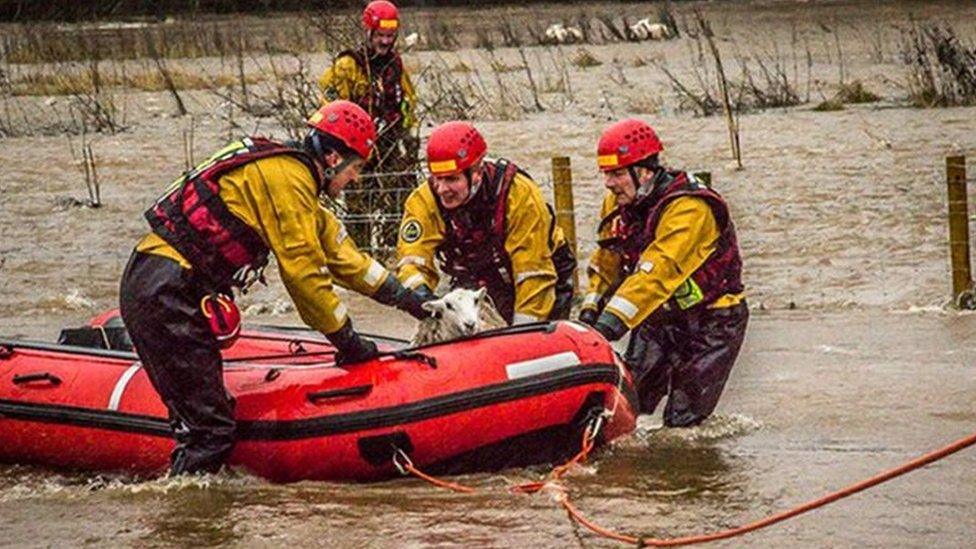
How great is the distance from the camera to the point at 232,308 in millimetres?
7855

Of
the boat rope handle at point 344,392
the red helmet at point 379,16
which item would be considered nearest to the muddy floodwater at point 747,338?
the boat rope handle at point 344,392

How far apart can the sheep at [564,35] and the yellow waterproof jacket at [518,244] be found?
915 inches

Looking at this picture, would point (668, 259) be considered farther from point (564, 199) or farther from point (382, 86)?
point (382, 86)

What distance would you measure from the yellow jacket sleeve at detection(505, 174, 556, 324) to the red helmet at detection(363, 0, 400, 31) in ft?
14.0

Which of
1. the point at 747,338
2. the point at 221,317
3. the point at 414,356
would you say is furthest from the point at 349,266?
the point at 747,338

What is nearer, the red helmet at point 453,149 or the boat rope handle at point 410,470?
the boat rope handle at point 410,470

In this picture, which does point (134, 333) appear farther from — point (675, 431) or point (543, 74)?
point (543, 74)

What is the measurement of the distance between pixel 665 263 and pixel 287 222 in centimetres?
154

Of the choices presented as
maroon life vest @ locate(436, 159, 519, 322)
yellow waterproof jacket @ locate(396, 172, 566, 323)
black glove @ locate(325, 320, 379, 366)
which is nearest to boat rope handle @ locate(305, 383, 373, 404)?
black glove @ locate(325, 320, 379, 366)

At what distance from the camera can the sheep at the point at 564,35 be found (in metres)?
32.6

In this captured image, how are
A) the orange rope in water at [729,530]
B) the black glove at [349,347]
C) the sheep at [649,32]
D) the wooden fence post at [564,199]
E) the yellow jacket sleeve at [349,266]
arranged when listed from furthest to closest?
the sheep at [649,32] → the wooden fence post at [564,199] → the yellow jacket sleeve at [349,266] → the black glove at [349,347] → the orange rope in water at [729,530]

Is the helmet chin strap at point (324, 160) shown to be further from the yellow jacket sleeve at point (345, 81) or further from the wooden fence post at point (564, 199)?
the yellow jacket sleeve at point (345, 81)

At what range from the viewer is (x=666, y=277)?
820cm

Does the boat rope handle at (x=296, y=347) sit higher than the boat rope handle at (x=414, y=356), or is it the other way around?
the boat rope handle at (x=414, y=356)
